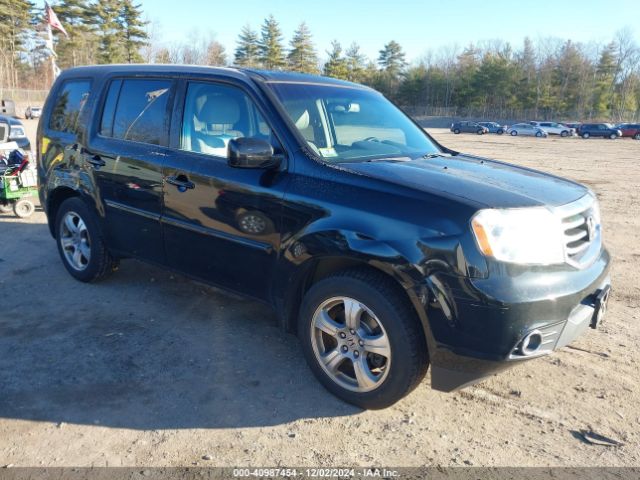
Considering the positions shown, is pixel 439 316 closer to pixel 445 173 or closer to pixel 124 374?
pixel 445 173

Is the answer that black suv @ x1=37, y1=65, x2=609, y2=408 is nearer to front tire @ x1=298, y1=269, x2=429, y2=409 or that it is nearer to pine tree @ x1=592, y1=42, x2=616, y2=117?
front tire @ x1=298, y1=269, x2=429, y2=409

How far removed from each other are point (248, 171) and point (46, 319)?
2.30m

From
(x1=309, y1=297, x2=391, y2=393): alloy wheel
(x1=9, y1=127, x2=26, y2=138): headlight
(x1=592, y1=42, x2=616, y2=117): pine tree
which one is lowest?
(x1=309, y1=297, x2=391, y2=393): alloy wheel

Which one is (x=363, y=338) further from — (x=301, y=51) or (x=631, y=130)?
(x=301, y=51)

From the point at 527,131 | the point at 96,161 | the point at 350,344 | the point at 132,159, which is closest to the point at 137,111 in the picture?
the point at 132,159

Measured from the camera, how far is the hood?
2.85m

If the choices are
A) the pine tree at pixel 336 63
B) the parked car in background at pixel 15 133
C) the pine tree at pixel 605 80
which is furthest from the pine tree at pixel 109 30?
the pine tree at pixel 605 80

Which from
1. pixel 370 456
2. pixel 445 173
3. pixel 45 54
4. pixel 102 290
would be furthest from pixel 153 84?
pixel 45 54

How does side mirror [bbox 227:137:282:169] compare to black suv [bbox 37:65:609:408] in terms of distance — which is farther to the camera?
side mirror [bbox 227:137:282:169]

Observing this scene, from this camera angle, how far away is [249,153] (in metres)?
3.23

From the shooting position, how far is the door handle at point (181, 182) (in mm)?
3830

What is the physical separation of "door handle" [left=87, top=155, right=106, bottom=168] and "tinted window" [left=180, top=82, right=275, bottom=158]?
105 centimetres

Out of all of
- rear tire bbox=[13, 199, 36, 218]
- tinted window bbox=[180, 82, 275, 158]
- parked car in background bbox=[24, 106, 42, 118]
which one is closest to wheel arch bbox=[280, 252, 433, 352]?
tinted window bbox=[180, 82, 275, 158]

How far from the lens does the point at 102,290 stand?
5055 mm
